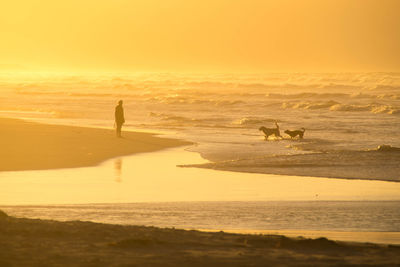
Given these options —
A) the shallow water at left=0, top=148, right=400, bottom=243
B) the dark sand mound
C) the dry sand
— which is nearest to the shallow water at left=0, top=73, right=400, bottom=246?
the shallow water at left=0, top=148, right=400, bottom=243

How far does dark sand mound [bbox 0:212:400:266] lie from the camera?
781 centimetres

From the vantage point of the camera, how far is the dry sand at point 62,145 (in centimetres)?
1823

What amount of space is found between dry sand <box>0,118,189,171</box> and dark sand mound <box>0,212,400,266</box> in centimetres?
799

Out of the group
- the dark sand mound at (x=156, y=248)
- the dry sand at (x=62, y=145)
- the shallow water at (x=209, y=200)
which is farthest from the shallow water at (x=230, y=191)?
the dark sand mound at (x=156, y=248)

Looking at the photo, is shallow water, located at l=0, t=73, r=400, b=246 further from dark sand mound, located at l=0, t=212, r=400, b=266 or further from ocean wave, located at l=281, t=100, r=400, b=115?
ocean wave, located at l=281, t=100, r=400, b=115

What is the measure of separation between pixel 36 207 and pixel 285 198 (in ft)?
12.9

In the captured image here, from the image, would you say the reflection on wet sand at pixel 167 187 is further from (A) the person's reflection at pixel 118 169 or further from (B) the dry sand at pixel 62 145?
(B) the dry sand at pixel 62 145

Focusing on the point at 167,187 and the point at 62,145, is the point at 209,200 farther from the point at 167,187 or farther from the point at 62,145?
the point at 62,145

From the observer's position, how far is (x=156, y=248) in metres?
8.48

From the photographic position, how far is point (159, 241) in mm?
8703

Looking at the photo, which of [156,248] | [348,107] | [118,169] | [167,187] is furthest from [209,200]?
[348,107]

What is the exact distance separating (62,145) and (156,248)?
45.8ft

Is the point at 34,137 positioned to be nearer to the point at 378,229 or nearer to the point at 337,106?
the point at 378,229

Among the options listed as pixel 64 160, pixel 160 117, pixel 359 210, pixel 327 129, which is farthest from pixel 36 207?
pixel 160 117
